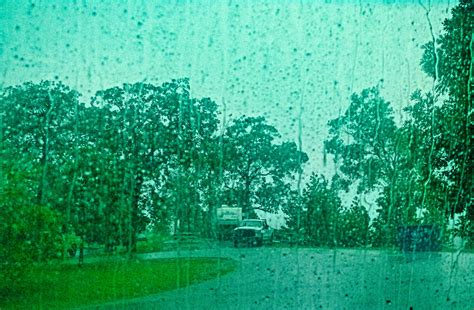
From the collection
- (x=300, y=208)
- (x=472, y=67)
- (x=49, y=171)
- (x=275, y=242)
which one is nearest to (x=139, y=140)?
(x=49, y=171)

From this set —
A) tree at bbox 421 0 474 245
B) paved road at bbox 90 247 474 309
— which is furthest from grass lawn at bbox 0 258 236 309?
tree at bbox 421 0 474 245

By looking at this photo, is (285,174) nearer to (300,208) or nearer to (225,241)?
(300,208)

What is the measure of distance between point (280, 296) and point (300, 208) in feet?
3.66

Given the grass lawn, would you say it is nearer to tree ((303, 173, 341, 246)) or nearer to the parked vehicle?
the parked vehicle

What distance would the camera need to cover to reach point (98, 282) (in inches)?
263

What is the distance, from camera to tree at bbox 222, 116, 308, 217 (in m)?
7.44

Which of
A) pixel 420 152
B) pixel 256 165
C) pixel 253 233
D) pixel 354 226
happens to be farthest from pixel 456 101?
pixel 253 233

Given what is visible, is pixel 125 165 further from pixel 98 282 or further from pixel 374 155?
pixel 374 155

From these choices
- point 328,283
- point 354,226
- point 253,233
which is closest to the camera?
point 328,283

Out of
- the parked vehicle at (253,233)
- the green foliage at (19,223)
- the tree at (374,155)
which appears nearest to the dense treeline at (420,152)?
the tree at (374,155)

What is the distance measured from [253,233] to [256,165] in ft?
5.40

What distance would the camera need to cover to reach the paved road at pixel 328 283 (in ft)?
22.6

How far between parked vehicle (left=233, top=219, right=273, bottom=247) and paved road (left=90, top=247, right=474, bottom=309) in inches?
6.3

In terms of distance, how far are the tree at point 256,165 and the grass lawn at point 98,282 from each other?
0.86 m
